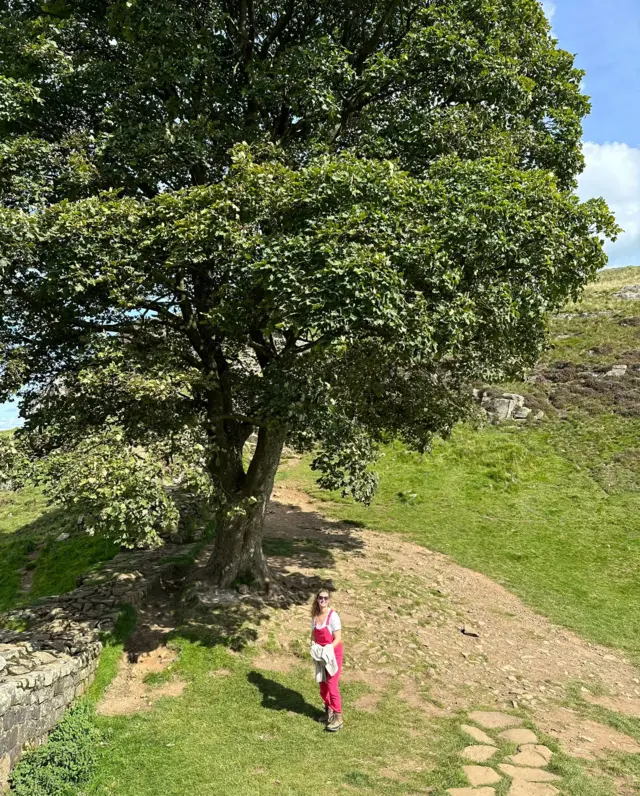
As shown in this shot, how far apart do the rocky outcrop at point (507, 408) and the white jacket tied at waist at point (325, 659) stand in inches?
1111

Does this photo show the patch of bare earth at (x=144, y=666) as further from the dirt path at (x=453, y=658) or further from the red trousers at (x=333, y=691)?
the red trousers at (x=333, y=691)

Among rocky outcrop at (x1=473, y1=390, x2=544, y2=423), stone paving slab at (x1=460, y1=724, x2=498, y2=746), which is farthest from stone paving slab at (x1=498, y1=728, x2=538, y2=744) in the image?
rocky outcrop at (x1=473, y1=390, x2=544, y2=423)

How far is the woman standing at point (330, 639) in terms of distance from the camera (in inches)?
406

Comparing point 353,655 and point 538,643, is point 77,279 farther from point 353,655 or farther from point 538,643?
point 538,643

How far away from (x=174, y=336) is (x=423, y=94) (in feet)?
28.9

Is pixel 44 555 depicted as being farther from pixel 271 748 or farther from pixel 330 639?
pixel 330 639

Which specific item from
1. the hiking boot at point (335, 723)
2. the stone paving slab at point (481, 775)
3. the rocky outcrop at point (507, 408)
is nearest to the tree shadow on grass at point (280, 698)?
the hiking boot at point (335, 723)

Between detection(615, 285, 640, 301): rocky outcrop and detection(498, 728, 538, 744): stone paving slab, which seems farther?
detection(615, 285, 640, 301): rocky outcrop

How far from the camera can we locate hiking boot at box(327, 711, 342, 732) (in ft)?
34.0

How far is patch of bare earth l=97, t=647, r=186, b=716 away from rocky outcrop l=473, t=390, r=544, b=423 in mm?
27964

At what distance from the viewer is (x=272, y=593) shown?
51.8ft

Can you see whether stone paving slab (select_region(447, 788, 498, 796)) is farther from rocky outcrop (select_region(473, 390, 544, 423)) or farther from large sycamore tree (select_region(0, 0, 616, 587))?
rocky outcrop (select_region(473, 390, 544, 423))

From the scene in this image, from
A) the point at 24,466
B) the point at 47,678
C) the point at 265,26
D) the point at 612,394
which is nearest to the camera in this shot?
the point at 47,678

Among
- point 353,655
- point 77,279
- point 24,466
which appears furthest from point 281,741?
point 77,279
